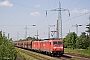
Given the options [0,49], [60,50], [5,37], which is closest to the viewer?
[0,49]

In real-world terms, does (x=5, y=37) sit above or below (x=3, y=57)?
above

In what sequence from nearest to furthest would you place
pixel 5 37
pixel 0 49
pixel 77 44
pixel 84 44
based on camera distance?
pixel 0 49 → pixel 5 37 → pixel 77 44 → pixel 84 44

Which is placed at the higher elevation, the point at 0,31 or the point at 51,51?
the point at 0,31

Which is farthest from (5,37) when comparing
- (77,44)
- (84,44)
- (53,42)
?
(84,44)

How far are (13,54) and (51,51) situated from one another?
78.9 feet

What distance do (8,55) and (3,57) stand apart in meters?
0.42

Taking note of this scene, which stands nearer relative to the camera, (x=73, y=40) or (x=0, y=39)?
(x=0, y=39)

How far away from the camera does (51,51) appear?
42.4m

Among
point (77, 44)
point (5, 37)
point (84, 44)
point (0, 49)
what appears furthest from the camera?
point (84, 44)

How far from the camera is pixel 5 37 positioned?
2053 centimetres

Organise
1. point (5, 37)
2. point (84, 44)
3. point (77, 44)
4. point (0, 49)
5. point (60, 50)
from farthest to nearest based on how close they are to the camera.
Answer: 1. point (84, 44)
2. point (77, 44)
3. point (60, 50)
4. point (5, 37)
5. point (0, 49)

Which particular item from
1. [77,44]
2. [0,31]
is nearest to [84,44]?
[77,44]

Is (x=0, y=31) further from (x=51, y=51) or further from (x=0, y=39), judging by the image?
(x=51, y=51)

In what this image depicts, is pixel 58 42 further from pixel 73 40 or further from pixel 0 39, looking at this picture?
pixel 73 40
